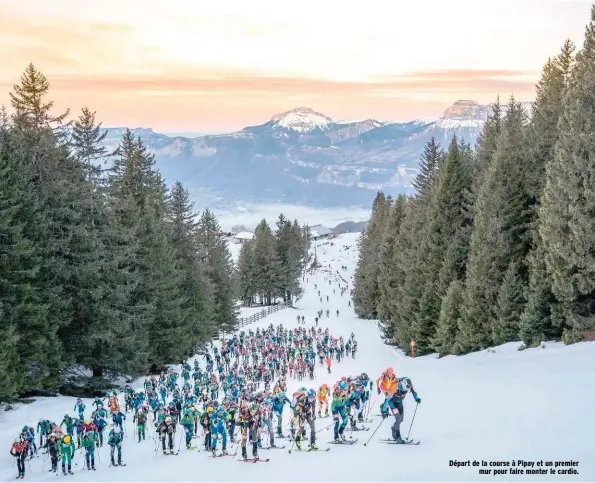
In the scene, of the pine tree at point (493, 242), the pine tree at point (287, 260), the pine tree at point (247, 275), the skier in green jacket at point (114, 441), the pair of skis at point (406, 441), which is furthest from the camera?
the pine tree at point (287, 260)

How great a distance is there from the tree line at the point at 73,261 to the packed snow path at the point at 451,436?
9.47 feet

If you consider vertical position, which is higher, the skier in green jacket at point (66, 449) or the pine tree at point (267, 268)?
the skier in green jacket at point (66, 449)

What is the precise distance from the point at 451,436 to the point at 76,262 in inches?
780

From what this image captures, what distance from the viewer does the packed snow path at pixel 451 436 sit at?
13617 mm

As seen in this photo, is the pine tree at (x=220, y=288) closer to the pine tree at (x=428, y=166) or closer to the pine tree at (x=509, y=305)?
the pine tree at (x=428, y=166)

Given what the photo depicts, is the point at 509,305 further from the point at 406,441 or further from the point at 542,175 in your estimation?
the point at 406,441

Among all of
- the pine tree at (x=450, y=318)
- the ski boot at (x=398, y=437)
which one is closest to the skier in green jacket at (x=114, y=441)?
the ski boot at (x=398, y=437)

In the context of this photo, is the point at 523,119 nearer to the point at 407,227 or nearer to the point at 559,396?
the point at 407,227

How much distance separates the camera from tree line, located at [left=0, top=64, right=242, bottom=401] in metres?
24.5

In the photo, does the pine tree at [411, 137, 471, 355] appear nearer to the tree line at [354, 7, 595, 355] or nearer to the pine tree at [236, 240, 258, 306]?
the tree line at [354, 7, 595, 355]

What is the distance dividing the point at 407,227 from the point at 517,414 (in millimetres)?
33749

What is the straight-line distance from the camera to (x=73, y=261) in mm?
28547

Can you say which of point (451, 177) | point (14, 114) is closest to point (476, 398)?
point (451, 177)

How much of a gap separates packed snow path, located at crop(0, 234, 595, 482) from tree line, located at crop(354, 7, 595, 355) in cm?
242
